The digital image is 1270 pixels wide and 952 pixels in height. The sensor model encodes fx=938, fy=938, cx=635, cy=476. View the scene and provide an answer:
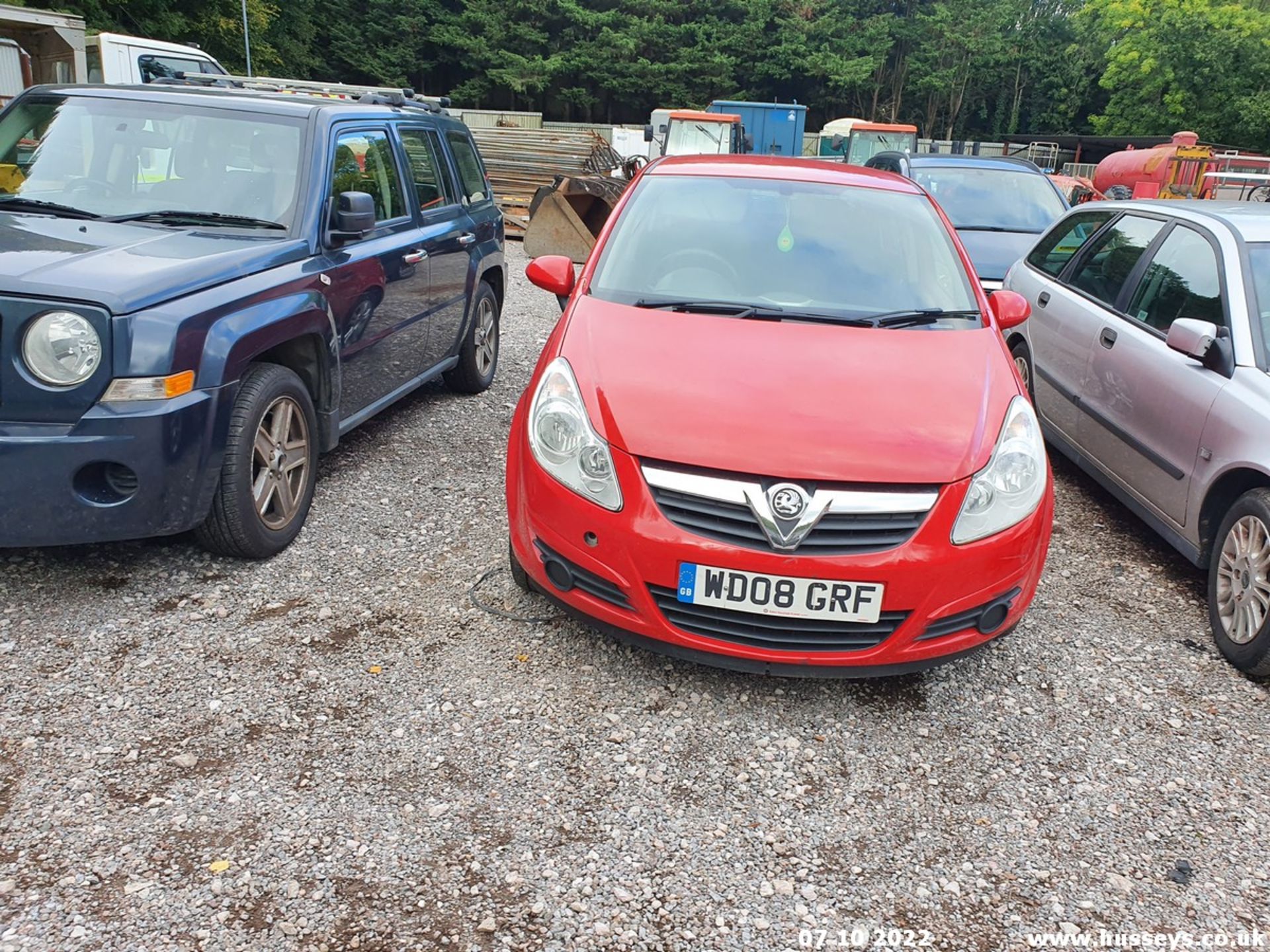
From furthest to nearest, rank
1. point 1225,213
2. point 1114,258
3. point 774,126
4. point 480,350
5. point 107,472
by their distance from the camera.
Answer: point 774,126
point 480,350
point 1114,258
point 1225,213
point 107,472

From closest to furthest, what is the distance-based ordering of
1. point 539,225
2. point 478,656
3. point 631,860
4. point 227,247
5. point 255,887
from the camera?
point 255,887 → point 631,860 → point 478,656 → point 227,247 → point 539,225

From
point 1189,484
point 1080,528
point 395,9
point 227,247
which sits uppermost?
point 395,9

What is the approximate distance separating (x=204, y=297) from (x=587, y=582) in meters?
1.72

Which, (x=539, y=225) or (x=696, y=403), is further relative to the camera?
Answer: (x=539, y=225)

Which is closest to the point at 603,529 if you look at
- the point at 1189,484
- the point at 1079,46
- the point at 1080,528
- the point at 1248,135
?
the point at 1189,484

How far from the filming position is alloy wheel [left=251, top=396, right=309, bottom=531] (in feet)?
12.3

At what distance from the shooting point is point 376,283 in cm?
458

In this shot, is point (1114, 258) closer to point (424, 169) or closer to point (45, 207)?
point (424, 169)

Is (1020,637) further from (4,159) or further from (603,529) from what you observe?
(4,159)

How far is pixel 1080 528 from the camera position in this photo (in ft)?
16.0

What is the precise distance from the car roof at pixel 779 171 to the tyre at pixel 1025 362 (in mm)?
1903

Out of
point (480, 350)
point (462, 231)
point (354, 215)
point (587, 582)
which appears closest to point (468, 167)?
point (462, 231)

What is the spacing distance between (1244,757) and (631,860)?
205 centimetres

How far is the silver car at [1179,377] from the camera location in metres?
3.59
